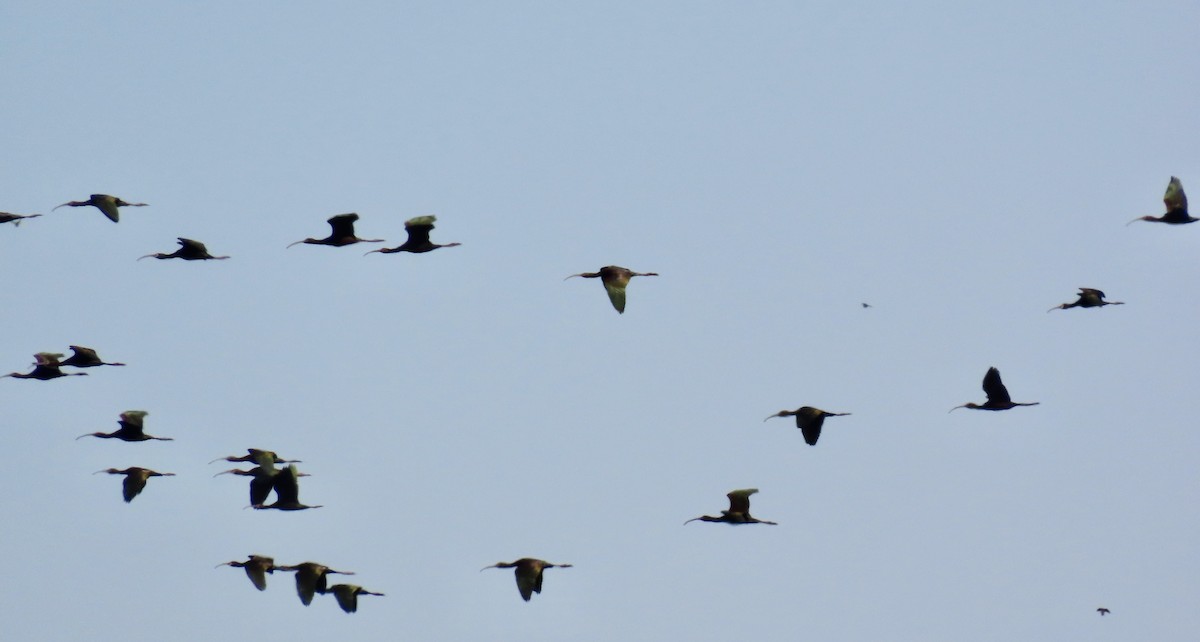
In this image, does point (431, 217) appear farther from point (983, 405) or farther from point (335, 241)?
point (983, 405)

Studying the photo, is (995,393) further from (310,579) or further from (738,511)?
(310,579)

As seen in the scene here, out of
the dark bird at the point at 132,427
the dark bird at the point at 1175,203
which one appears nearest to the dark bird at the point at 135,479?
the dark bird at the point at 132,427

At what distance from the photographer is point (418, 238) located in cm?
4303

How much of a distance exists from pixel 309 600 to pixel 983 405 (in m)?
13.5

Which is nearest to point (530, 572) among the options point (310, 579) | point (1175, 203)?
point (310, 579)

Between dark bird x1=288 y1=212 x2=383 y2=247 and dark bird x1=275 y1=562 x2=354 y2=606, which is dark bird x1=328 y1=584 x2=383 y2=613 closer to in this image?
dark bird x1=275 y1=562 x2=354 y2=606

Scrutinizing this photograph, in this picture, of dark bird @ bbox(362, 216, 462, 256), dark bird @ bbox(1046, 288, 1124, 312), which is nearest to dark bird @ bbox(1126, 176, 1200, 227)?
dark bird @ bbox(1046, 288, 1124, 312)

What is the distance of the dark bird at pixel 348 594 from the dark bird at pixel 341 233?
6.77 m

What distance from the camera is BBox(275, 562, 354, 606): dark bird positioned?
41447 mm

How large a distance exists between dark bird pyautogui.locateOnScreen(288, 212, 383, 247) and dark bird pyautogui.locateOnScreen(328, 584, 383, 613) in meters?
6.77

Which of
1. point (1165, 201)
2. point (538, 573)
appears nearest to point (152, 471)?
point (538, 573)

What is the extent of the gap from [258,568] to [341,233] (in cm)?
685

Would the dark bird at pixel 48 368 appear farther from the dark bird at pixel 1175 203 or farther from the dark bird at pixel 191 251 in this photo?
the dark bird at pixel 1175 203

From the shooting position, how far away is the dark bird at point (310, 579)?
1632 inches
